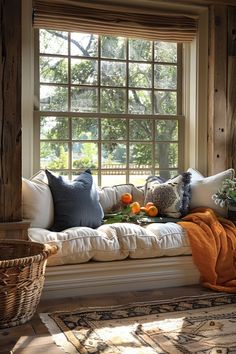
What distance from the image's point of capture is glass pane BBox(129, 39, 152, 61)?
4.30 meters

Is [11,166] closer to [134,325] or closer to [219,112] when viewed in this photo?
[134,325]

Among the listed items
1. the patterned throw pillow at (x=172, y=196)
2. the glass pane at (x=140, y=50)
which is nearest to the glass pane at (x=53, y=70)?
the glass pane at (x=140, y=50)

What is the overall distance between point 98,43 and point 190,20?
936 mm

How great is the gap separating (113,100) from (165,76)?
0.61m

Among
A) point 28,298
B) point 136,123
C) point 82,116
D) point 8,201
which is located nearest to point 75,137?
point 82,116

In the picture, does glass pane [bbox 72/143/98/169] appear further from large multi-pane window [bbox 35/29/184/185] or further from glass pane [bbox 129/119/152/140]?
glass pane [bbox 129/119/152/140]

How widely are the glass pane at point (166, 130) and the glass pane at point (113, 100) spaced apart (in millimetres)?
415

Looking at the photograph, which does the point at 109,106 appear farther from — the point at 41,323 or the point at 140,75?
the point at 41,323

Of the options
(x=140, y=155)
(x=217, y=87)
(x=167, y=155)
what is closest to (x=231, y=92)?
(x=217, y=87)

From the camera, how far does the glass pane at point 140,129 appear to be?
171 inches

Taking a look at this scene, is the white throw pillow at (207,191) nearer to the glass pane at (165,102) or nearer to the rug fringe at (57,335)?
the glass pane at (165,102)

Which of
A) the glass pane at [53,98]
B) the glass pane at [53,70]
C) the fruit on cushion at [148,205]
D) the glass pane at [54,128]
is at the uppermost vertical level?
the glass pane at [53,70]

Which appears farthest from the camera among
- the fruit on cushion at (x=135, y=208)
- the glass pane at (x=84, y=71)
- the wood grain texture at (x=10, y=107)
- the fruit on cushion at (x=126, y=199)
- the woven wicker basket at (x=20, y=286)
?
the glass pane at (x=84, y=71)

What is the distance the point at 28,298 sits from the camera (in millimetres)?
2576
